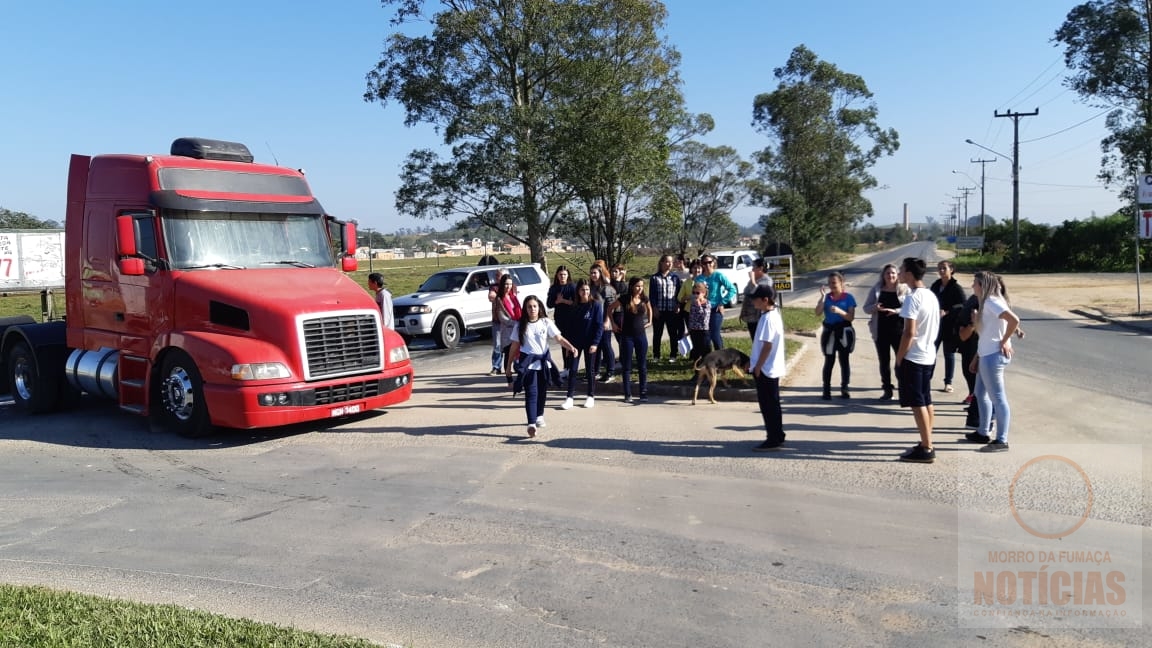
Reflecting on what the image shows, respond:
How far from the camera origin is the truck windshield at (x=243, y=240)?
920cm

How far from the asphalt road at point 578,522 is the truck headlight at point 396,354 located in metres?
0.77

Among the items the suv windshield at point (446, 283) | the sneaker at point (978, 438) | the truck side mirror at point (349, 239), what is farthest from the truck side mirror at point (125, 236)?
the suv windshield at point (446, 283)

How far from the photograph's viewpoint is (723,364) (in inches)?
405

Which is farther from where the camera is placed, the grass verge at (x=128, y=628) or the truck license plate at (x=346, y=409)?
the truck license plate at (x=346, y=409)

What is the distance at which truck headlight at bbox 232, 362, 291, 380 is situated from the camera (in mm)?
8453

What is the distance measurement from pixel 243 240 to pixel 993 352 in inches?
319

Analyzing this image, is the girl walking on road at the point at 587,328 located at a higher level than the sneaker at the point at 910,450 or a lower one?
higher

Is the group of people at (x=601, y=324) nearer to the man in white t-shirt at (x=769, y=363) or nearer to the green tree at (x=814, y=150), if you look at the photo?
the man in white t-shirt at (x=769, y=363)

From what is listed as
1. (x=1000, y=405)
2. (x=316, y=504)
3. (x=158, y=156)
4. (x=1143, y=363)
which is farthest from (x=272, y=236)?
(x=1143, y=363)

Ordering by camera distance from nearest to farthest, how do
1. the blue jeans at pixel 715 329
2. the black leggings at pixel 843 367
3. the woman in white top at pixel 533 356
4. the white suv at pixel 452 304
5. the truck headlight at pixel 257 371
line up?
1. the truck headlight at pixel 257 371
2. the woman in white top at pixel 533 356
3. the black leggings at pixel 843 367
4. the blue jeans at pixel 715 329
5. the white suv at pixel 452 304

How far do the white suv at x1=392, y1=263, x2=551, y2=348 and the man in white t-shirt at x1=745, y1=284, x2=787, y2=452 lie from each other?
1135 centimetres

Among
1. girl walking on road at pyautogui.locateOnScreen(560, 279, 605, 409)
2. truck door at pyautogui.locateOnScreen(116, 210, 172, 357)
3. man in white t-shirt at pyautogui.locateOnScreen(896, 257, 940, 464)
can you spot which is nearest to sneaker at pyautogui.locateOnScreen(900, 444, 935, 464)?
man in white t-shirt at pyautogui.locateOnScreen(896, 257, 940, 464)

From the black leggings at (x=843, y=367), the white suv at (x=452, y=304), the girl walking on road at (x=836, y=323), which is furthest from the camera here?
the white suv at (x=452, y=304)

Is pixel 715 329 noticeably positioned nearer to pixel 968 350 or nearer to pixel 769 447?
pixel 968 350
